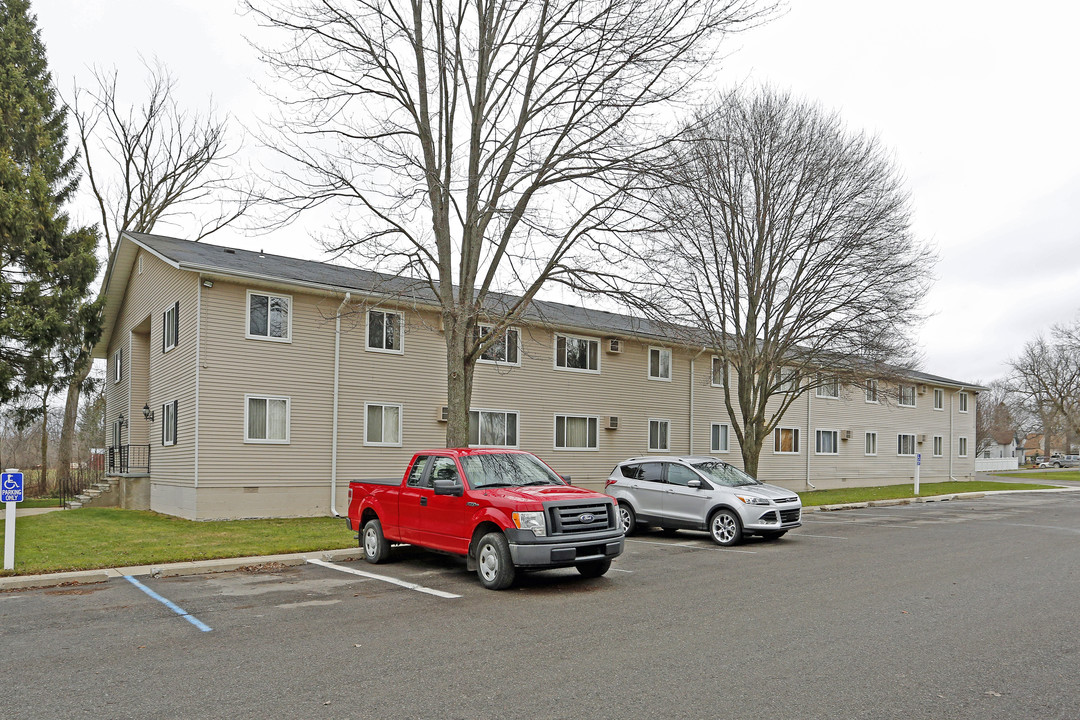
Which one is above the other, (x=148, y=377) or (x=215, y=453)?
(x=148, y=377)

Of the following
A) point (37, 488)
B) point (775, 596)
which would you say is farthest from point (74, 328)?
point (775, 596)

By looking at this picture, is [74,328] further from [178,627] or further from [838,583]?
[838,583]

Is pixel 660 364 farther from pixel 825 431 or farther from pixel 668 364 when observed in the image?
pixel 825 431

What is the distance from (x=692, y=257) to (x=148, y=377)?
60.4 feet

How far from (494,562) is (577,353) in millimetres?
17528

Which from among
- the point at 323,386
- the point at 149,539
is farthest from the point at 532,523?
the point at 323,386

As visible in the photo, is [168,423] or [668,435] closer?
[168,423]

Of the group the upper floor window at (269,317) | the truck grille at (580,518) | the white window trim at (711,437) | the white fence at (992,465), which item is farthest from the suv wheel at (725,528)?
the white fence at (992,465)

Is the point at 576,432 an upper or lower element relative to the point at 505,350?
lower

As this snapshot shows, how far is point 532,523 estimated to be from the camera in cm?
962

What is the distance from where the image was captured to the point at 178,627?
25.3 feet

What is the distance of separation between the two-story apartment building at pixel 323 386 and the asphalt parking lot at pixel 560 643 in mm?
8798

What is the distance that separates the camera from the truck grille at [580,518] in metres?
9.74

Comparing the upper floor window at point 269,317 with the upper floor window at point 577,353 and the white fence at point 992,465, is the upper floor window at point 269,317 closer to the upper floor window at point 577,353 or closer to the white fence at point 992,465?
the upper floor window at point 577,353
